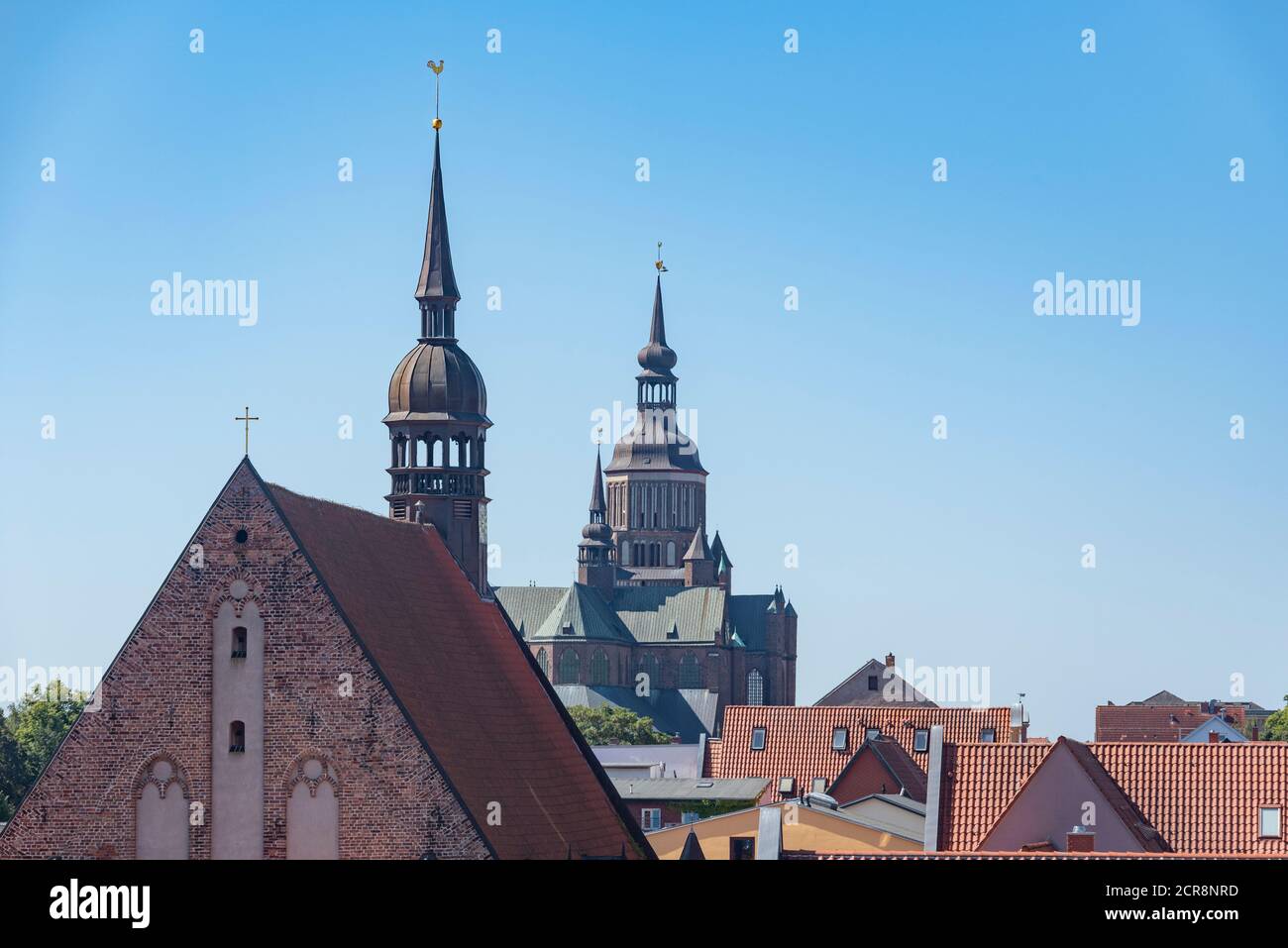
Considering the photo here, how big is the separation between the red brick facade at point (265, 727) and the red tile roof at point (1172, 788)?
39.0 ft

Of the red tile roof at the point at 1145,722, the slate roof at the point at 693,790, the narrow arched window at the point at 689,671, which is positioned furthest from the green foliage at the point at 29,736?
the narrow arched window at the point at 689,671

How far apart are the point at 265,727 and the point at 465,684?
590 centimetres

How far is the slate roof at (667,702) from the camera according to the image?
182625 mm

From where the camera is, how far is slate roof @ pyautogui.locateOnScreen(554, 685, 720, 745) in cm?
18262

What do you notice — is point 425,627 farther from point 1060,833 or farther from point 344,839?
point 1060,833

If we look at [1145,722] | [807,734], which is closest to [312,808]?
[807,734]

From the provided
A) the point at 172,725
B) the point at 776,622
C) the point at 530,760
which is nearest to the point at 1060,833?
the point at 530,760

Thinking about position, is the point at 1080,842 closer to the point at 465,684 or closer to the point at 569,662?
the point at 465,684

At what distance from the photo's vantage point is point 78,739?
36.0 metres

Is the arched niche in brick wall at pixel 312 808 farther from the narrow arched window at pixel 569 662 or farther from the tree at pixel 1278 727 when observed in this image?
the narrow arched window at pixel 569 662

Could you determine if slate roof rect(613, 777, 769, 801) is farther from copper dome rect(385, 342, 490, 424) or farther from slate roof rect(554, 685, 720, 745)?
slate roof rect(554, 685, 720, 745)

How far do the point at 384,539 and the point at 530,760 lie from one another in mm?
5137

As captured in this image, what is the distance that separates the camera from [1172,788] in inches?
1750

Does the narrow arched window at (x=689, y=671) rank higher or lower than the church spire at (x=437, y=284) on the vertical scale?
lower
